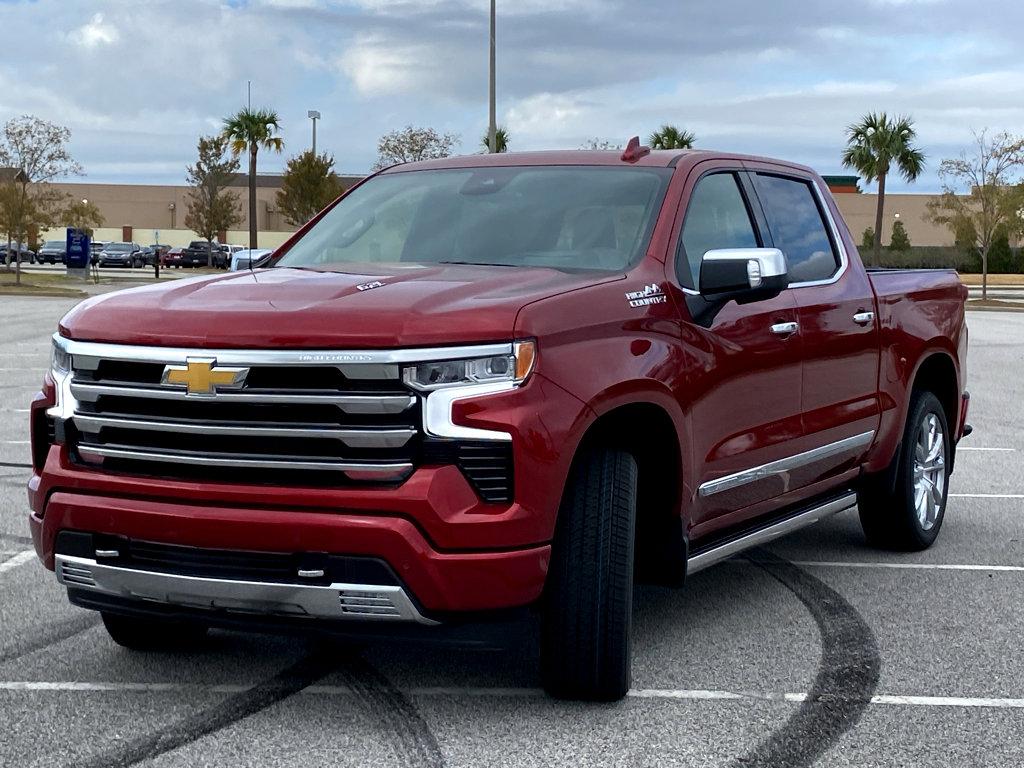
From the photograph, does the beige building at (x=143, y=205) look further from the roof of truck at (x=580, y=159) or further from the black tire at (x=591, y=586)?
the black tire at (x=591, y=586)

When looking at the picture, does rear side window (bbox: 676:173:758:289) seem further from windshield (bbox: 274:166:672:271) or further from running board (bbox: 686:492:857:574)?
running board (bbox: 686:492:857:574)

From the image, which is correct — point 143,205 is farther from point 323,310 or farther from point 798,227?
point 323,310

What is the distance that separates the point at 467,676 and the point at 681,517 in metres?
0.94

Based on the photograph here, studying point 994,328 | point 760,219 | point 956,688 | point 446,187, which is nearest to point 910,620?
point 956,688

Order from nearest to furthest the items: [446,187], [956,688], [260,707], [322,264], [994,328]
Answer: [260,707] → [956,688] → [322,264] → [446,187] → [994,328]

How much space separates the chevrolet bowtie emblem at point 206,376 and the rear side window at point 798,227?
288cm

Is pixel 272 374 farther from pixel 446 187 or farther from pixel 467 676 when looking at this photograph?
pixel 446 187

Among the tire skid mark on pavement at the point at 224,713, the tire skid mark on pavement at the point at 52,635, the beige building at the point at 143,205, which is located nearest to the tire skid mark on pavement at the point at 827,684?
the tire skid mark on pavement at the point at 224,713

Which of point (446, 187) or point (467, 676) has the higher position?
point (446, 187)

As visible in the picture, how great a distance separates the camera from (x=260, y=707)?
472cm

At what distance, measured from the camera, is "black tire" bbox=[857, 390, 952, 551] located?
731 cm


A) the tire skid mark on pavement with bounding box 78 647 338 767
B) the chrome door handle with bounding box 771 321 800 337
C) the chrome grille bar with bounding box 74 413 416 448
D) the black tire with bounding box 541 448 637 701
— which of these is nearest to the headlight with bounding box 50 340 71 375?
the chrome grille bar with bounding box 74 413 416 448

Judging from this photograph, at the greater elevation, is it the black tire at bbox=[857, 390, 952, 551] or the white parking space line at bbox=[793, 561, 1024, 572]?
the black tire at bbox=[857, 390, 952, 551]

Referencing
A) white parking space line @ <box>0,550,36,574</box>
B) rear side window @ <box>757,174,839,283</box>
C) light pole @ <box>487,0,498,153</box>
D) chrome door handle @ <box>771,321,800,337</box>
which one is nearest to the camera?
chrome door handle @ <box>771,321,800,337</box>
